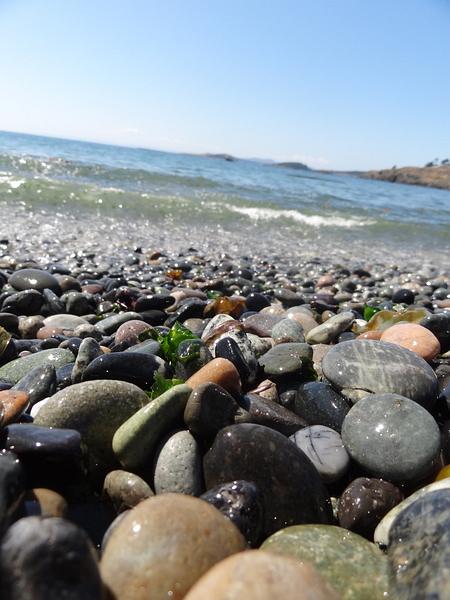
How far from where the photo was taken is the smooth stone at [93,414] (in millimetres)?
2127

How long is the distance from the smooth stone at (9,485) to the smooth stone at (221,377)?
91 centimetres

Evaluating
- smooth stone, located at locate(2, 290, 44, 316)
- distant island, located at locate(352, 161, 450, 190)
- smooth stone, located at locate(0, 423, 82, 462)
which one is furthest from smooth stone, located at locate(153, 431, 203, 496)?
distant island, located at locate(352, 161, 450, 190)

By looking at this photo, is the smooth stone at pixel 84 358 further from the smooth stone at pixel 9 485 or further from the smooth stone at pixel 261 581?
the smooth stone at pixel 261 581

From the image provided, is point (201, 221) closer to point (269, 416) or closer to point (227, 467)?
point (269, 416)

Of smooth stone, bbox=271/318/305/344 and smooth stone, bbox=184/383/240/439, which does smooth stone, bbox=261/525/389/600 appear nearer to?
smooth stone, bbox=184/383/240/439

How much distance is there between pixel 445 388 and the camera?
2725 millimetres

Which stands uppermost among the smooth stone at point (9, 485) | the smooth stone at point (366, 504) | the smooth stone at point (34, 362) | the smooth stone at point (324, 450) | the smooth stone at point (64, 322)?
the smooth stone at point (9, 485)

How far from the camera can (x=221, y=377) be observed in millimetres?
2447

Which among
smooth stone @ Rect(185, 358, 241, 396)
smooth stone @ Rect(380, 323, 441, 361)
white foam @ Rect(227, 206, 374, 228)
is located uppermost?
white foam @ Rect(227, 206, 374, 228)

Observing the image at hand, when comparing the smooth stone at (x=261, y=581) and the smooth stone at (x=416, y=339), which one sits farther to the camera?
the smooth stone at (x=416, y=339)

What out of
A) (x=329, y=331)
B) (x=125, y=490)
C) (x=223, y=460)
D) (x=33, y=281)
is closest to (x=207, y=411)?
(x=223, y=460)

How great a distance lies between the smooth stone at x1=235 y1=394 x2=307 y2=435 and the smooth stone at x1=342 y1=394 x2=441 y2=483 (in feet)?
0.82

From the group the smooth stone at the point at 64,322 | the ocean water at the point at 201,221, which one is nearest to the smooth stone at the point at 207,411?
the smooth stone at the point at 64,322

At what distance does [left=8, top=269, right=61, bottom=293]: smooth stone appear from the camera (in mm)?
5238
